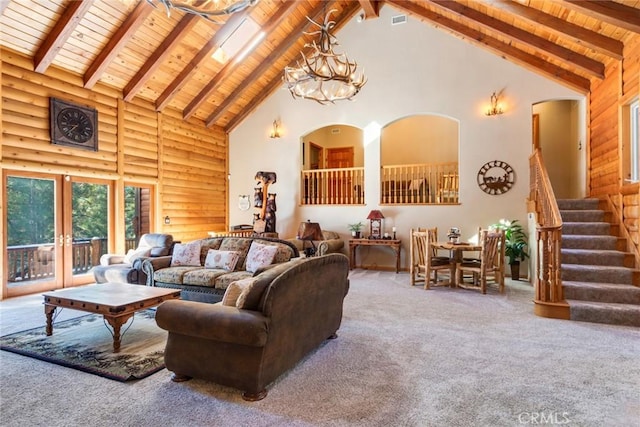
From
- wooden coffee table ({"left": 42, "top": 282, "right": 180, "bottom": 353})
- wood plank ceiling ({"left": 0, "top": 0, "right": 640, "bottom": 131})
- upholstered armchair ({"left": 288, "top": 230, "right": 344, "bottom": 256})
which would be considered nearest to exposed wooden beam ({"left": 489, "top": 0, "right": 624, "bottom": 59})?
wood plank ceiling ({"left": 0, "top": 0, "right": 640, "bottom": 131})

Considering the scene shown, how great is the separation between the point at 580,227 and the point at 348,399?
16.3 feet

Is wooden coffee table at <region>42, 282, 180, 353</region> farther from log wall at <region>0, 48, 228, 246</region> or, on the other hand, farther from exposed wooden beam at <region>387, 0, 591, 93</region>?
exposed wooden beam at <region>387, 0, 591, 93</region>

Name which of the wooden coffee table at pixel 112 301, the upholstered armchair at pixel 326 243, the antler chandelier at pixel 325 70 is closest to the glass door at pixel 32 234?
the wooden coffee table at pixel 112 301

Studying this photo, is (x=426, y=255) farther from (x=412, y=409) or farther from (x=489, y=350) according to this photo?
(x=412, y=409)

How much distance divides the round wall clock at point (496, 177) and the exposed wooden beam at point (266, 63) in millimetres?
4776

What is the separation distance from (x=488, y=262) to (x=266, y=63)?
625 centimetres

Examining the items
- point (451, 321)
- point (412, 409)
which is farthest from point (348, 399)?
point (451, 321)

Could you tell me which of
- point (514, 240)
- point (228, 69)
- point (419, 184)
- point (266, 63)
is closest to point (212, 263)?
point (228, 69)

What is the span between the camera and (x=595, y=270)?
15.0ft

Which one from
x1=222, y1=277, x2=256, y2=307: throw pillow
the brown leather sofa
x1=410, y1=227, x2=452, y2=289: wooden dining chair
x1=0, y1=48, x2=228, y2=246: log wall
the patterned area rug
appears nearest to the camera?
the brown leather sofa

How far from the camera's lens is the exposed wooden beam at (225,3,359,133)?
8.05 m

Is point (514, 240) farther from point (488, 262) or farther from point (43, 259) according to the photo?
point (43, 259)

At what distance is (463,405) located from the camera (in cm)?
228

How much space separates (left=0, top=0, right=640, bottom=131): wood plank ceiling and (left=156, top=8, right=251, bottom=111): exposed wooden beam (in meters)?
0.02
